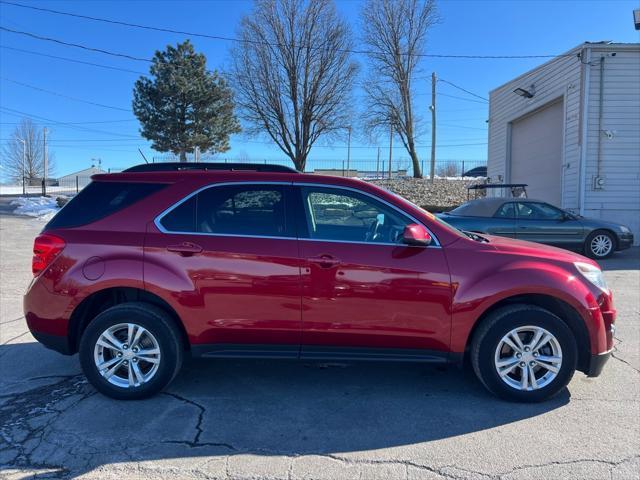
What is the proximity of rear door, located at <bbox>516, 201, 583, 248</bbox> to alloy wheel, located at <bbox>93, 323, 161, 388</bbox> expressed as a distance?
940 cm

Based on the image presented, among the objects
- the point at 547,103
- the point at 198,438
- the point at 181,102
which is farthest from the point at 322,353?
the point at 181,102

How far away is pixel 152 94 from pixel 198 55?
3.81 meters

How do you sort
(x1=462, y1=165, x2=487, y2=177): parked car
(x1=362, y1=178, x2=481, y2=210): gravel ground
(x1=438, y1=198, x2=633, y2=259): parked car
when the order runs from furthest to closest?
(x1=462, y1=165, x2=487, y2=177): parked car < (x1=362, y1=178, x2=481, y2=210): gravel ground < (x1=438, y1=198, x2=633, y2=259): parked car

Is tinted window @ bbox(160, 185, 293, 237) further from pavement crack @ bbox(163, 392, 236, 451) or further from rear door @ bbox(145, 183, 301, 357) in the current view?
pavement crack @ bbox(163, 392, 236, 451)

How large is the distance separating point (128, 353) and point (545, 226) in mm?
9952

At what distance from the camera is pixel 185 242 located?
146 inches

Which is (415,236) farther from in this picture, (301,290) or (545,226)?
(545,226)

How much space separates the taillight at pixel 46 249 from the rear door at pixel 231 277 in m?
0.74

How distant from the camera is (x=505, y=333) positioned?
3635 millimetres

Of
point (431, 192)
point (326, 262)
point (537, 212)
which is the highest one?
point (431, 192)

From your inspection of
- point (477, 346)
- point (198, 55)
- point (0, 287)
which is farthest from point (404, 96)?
point (477, 346)

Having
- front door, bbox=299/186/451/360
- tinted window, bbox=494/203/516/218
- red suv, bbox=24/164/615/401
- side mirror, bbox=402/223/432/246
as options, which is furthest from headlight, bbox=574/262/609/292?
tinted window, bbox=494/203/516/218

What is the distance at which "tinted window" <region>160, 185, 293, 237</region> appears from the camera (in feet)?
12.4

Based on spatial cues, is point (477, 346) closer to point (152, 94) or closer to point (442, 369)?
point (442, 369)
